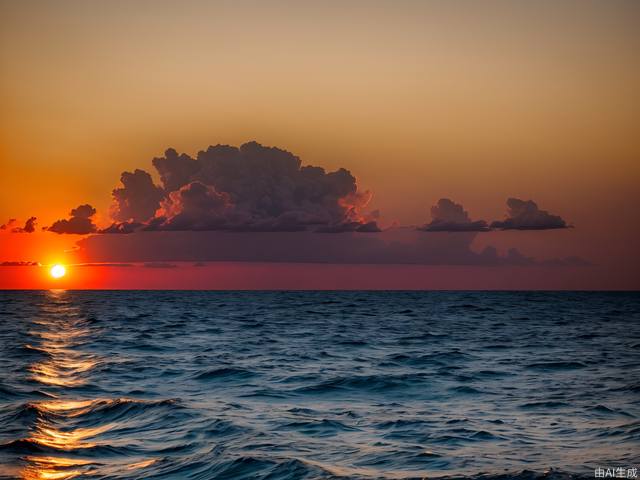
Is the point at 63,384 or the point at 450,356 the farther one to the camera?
the point at 450,356

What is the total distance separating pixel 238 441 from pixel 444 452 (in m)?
5.04

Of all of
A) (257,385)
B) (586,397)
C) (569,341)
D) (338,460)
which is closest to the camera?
(338,460)

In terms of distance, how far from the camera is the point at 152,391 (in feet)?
88.3

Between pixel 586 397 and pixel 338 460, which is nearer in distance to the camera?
pixel 338 460

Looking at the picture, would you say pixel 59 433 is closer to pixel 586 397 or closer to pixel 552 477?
pixel 552 477

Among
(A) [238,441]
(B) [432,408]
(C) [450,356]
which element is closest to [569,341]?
(C) [450,356]

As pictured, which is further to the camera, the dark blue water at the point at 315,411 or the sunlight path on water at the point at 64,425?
the dark blue water at the point at 315,411

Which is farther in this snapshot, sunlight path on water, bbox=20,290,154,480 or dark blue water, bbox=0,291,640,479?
dark blue water, bbox=0,291,640,479

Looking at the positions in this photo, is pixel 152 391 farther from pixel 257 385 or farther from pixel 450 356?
pixel 450 356

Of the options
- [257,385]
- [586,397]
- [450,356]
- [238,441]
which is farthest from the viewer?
[450,356]

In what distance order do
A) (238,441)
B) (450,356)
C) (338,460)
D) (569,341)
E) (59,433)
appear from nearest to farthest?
(338,460)
(238,441)
(59,433)
(450,356)
(569,341)

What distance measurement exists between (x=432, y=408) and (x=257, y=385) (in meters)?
7.74

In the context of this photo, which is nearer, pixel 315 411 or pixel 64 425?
pixel 64 425

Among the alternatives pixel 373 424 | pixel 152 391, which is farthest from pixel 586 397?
pixel 152 391
